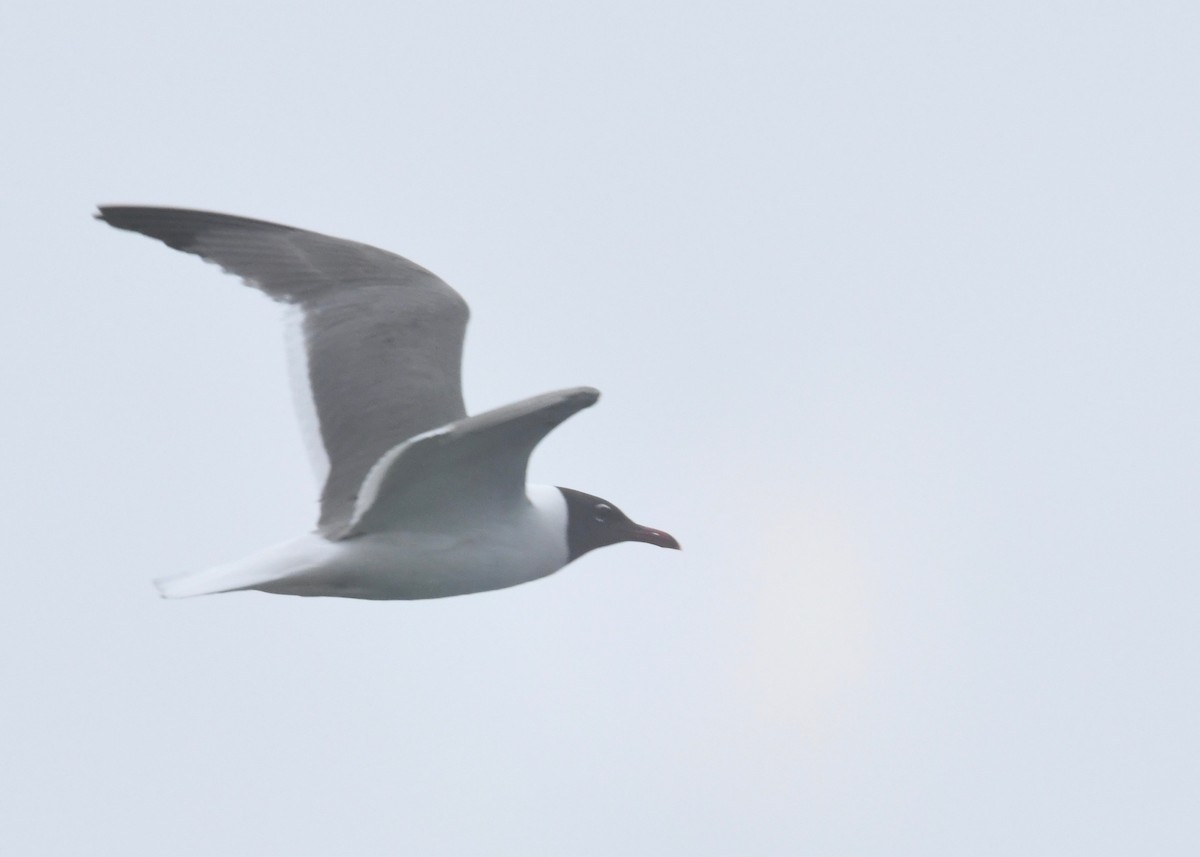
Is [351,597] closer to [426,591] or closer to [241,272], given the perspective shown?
[426,591]

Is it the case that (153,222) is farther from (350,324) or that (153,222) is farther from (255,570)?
(255,570)

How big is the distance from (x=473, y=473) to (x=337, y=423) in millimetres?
979

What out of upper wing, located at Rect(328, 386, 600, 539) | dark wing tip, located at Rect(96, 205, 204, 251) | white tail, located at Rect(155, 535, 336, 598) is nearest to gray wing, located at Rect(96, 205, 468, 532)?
dark wing tip, located at Rect(96, 205, 204, 251)

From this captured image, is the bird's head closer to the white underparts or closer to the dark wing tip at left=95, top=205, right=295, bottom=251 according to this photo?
the white underparts

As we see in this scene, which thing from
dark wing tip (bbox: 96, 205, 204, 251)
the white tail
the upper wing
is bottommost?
the white tail

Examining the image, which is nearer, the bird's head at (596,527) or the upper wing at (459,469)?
the upper wing at (459,469)

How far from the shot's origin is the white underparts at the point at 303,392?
755cm

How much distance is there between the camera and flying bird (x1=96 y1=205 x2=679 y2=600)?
6660 mm

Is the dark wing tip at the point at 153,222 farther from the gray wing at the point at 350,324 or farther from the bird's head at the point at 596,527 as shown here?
the bird's head at the point at 596,527

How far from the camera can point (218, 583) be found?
6562 millimetres

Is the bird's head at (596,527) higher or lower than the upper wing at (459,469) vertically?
lower

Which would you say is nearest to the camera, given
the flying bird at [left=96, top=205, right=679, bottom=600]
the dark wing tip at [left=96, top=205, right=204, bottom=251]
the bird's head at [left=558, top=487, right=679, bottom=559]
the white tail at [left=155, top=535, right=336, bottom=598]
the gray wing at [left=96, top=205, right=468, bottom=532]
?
the white tail at [left=155, top=535, right=336, bottom=598]

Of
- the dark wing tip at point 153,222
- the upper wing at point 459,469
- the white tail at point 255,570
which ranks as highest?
the dark wing tip at point 153,222

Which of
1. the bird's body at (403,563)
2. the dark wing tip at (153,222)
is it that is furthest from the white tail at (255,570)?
the dark wing tip at (153,222)
